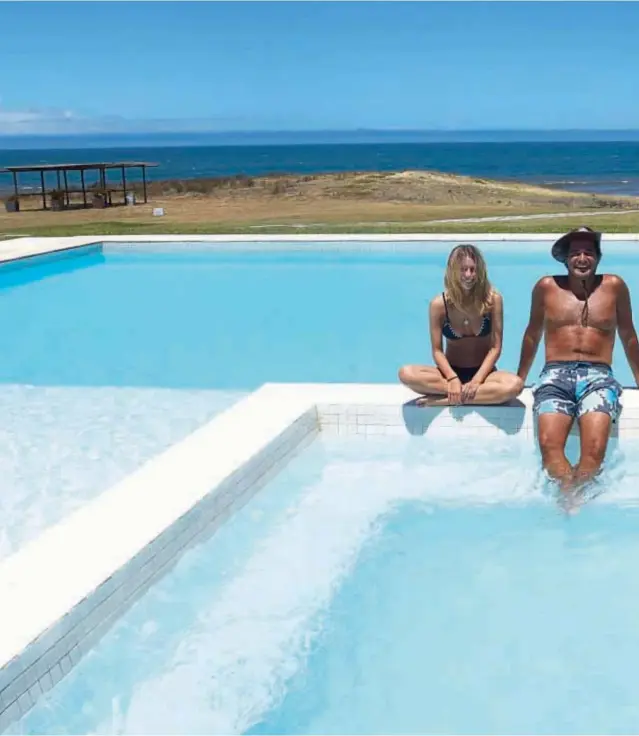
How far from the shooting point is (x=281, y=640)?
3.62 meters

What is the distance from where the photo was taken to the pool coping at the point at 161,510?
3.06 m

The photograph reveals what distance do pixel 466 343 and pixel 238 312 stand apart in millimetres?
5483

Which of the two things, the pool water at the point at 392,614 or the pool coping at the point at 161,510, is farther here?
the pool water at the point at 392,614

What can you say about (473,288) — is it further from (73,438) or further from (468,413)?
(73,438)

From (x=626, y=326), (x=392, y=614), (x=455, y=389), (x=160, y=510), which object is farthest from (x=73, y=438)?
(x=626, y=326)

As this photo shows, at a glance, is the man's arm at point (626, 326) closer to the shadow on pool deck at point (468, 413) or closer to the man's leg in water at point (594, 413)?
the man's leg in water at point (594, 413)

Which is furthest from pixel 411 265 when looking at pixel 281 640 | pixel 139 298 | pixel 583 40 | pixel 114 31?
pixel 114 31

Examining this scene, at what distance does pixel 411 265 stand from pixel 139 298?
3.57m

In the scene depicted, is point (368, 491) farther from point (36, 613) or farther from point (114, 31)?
point (114, 31)

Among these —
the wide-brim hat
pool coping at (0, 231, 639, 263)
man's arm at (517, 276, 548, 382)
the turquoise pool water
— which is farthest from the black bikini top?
pool coping at (0, 231, 639, 263)

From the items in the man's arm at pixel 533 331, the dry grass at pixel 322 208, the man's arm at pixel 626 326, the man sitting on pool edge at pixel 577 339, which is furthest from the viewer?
the dry grass at pixel 322 208

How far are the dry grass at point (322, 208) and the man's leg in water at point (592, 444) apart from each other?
1012 cm

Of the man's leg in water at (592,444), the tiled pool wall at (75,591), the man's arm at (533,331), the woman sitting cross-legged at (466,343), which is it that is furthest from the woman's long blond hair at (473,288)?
the tiled pool wall at (75,591)

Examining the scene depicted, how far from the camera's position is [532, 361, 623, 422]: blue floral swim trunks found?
476cm
